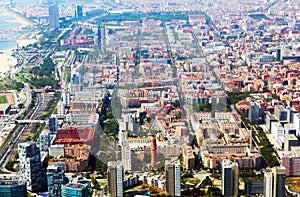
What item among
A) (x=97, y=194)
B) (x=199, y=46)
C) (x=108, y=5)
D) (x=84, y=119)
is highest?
(x=108, y=5)

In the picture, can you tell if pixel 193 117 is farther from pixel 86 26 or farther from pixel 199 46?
pixel 86 26

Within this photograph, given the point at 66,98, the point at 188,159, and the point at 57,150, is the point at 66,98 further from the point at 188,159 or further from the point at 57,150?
the point at 188,159

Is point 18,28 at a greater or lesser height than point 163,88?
greater

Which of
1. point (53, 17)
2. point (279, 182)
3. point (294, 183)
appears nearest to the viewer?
point (279, 182)

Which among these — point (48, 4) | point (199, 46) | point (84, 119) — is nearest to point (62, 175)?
point (84, 119)

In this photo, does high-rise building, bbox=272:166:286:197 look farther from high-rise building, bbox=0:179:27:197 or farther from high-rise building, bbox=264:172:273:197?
high-rise building, bbox=0:179:27:197

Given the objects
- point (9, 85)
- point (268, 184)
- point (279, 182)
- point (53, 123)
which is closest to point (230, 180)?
point (268, 184)
